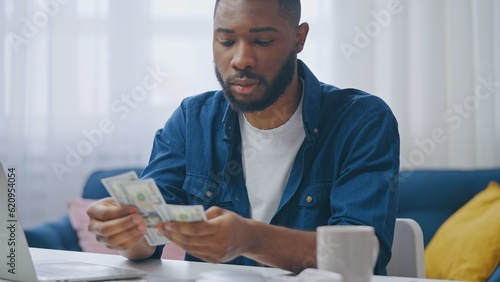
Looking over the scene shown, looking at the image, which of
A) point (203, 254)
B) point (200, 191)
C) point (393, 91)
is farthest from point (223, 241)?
point (393, 91)

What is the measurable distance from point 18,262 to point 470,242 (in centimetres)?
189

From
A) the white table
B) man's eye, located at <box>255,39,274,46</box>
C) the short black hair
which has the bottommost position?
the white table

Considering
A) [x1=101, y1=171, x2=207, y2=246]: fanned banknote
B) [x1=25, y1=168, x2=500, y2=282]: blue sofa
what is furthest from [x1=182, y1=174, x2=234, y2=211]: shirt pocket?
[x1=25, y1=168, x2=500, y2=282]: blue sofa

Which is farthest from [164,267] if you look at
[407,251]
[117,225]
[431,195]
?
[431,195]

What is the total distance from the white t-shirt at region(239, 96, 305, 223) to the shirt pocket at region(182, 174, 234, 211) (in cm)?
6

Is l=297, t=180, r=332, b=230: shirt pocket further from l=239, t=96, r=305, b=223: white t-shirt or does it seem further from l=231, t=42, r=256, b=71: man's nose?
l=231, t=42, r=256, b=71: man's nose

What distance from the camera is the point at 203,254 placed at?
113cm

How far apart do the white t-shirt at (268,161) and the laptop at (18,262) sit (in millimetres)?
485

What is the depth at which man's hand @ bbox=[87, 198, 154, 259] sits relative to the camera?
1.22 meters

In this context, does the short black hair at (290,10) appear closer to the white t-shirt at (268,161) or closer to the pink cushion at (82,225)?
the white t-shirt at (268,161)

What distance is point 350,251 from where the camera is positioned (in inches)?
36.9

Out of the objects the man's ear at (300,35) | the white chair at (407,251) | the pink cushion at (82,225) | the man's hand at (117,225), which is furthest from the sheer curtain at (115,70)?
the man's hand at (117,225)

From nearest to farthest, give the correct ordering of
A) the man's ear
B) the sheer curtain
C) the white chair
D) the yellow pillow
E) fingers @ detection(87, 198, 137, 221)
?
1. fingers @ detection(87, 198, 137, 221)
2. the white chair
3. the man's ear
4. the yellow pillow
5. the sheer curtain

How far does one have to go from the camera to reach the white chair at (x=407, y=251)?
1.38m
